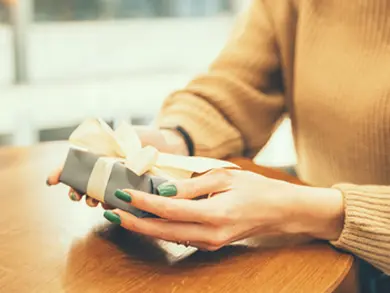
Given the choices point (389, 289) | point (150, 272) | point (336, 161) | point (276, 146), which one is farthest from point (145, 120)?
point (150, 272)

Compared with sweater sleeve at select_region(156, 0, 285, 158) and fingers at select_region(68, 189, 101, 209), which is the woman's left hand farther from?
sweater sleeve at select_region(156, 0, 285, 158)

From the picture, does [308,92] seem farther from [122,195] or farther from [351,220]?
[122,195]

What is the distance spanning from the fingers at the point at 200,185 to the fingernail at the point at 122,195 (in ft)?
0.11

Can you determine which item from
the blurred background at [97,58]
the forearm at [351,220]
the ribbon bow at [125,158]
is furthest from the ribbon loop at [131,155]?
the blurred background at [97,58]

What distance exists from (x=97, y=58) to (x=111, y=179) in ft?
5.45

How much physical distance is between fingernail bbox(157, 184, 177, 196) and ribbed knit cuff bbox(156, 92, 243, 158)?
33 cm

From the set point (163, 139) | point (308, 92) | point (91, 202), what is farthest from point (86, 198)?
point (308, 92)

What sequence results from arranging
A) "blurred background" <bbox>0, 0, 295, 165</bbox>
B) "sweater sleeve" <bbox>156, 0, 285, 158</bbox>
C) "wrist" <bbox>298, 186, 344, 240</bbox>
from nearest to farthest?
"wrist" <bbox>298, 186, 344, 240</bbox> < "sweater sleeve" <bbox>156, 0, 285, 158</bbox> < "blurred background" <bbox>0, 0, 295, 165</bbox>

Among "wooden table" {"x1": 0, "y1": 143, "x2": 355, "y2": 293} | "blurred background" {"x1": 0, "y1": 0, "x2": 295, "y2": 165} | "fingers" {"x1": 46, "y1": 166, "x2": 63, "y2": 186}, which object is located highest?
"fingers" {"x1": 46, "y1": 166, "x2": 63, "y2": 186}

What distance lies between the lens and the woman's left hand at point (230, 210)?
0.63 meters

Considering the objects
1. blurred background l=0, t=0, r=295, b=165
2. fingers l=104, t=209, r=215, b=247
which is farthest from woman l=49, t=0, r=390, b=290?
blurred background l=0, t=0, r=295, b=165

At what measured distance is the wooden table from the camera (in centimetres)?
60

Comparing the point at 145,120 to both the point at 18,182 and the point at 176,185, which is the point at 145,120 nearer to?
the point at 18,182

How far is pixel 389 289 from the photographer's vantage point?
2.77 feet
